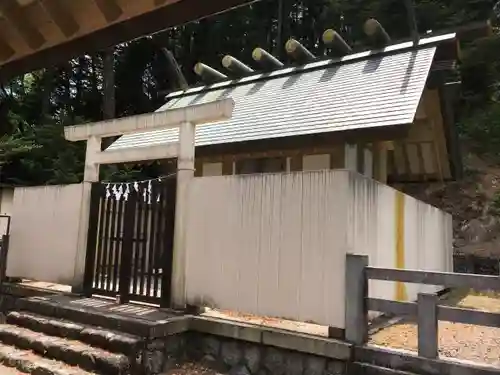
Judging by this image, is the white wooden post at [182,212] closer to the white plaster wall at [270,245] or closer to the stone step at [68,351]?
the white plaster wall at [270,245]

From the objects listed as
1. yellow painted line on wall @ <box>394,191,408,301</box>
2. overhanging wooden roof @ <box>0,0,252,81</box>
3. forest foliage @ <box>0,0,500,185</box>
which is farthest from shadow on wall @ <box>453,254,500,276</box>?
overhanging wooden roof @ <box>0,0,252,81</box>

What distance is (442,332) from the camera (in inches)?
241

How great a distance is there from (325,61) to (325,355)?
8547 mm

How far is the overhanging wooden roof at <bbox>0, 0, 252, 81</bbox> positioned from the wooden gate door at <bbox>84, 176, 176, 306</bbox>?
3.77m

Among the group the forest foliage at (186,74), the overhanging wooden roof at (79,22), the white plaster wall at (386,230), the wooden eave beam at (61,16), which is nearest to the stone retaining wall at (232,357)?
the white plaster wall at (386,230)

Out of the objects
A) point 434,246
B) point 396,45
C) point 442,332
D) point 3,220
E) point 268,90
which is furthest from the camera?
point 3,220

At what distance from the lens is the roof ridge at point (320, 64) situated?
937 cm

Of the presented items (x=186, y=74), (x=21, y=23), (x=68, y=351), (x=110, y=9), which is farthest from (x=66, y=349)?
(x=186, y=74)

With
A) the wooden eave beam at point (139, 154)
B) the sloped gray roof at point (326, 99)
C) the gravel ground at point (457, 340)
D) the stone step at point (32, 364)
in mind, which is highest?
the sloped gray roof at point (326, 99)

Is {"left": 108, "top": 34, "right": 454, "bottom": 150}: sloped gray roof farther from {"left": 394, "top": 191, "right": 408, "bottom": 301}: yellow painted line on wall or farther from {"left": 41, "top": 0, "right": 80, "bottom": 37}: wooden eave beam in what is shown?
{"left": 41, "top": 0, "right": 80, "bottom": 37}: wooden eave beam

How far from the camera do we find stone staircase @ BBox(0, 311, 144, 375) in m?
4.65

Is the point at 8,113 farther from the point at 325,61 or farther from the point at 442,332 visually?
the point at 442,332

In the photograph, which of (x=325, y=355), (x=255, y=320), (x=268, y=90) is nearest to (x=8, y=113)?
(x=268, y=90)

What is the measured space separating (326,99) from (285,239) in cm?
489
